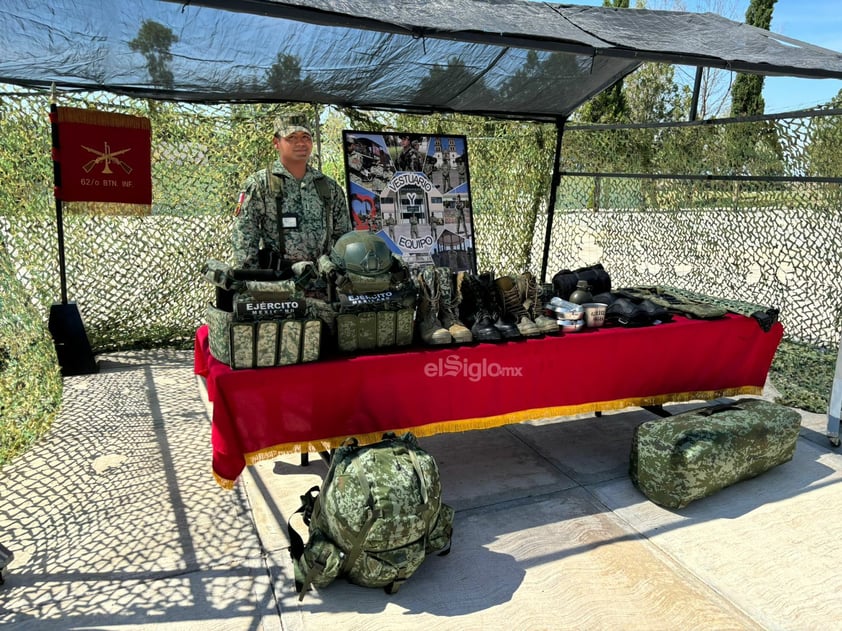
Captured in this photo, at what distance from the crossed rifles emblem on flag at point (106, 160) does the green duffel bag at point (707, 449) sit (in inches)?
174

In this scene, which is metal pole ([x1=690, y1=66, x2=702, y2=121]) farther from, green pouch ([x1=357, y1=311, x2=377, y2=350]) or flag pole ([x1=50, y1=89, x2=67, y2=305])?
flag pole ([x1=50, y1=89, x2=67, y2=305])

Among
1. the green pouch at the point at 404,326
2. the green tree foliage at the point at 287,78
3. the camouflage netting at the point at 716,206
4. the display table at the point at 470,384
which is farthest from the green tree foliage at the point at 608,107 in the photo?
the green pouch at the point at 404,326

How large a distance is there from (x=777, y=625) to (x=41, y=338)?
14.9 ft

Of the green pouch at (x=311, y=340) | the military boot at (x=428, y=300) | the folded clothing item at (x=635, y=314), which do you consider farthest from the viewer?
the folded clothing item at (x=635, y=314)

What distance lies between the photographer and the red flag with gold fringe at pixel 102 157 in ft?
15.1

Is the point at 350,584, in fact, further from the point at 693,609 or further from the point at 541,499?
the point at 693,609

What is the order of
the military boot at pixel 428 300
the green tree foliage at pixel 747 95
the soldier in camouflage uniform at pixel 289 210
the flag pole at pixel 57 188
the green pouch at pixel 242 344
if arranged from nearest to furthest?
1. the green pouch at pixel 242 344
2. the military boot at pixel 428 300
3. the soldier in camouflage uniform at pixel 289 210
4. the flag pole at pixel 57 188
5. the green tree foliage at pixel 747 95

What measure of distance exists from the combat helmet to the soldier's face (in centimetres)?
95

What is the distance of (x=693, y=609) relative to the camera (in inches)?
87.7

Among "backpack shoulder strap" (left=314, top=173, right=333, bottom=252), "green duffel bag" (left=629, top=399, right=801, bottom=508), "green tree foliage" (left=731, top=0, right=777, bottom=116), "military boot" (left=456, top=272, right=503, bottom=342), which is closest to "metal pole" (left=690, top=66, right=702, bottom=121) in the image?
"green duffel bag" (left=629, top=399, right=801, bottom=508)

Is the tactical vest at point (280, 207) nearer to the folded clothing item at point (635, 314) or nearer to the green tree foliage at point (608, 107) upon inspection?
the folded clothing item at point (635, 314)

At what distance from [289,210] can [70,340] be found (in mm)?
2605

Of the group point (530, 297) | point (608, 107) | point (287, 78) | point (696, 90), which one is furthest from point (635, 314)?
point (608, 107)

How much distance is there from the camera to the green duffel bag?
9.36 ft
